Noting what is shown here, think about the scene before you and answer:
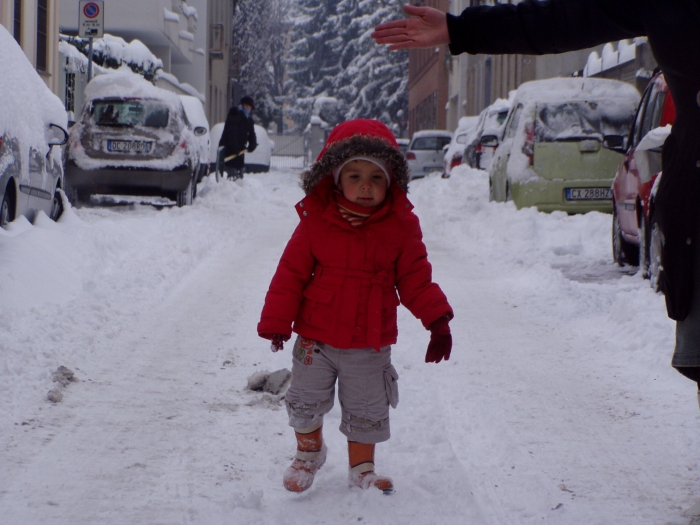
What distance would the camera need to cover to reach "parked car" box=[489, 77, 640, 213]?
11609mm

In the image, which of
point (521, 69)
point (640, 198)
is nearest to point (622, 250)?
point (640, 198)

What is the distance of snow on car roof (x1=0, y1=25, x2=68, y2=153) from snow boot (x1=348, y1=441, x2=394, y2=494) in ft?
15.7

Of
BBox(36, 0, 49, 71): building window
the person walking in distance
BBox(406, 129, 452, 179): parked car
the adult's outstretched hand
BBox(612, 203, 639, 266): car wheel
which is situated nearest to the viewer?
the adult's outstretched hand

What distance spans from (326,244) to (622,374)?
2.49 m

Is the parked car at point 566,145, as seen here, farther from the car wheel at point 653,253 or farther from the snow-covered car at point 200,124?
the snow-covered car at point 200,124

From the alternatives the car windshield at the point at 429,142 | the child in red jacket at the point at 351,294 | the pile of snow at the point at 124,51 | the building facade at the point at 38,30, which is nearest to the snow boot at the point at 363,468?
the child in red jacket at the point at 351,294

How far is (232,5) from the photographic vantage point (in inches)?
2216

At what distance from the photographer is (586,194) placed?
38.1 feet

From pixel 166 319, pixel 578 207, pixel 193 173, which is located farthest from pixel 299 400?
pixel 193 173

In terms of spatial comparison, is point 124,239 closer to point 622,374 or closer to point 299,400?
point 622,374

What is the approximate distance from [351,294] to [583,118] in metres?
9.53

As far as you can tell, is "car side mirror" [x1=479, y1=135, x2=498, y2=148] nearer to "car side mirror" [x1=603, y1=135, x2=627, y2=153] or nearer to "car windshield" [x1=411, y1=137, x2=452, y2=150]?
"car side mirror" [x1=603, y1=135, x2=627, y2=153]

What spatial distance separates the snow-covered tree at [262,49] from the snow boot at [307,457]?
5456 centimetres

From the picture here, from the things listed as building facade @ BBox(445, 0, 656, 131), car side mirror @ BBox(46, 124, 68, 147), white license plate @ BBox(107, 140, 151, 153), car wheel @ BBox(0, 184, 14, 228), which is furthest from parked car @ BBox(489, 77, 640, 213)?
car wheel @ BBox(0, 184, 14, 228)
